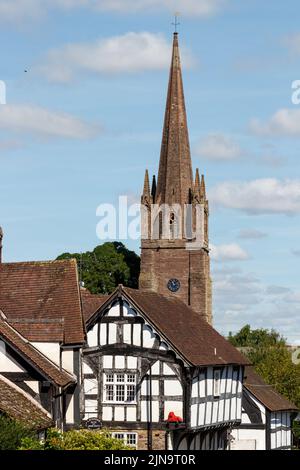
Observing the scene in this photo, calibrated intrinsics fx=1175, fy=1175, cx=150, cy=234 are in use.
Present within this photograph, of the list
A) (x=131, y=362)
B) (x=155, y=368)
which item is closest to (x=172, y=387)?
(x=155, y=368)

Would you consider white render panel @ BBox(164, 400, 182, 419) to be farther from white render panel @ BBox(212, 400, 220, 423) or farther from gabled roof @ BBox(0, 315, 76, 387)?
gabled roof @ BBox(0, 315, 76, 387)

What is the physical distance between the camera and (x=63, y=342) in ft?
129

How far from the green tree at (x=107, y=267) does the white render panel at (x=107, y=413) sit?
5410 cm

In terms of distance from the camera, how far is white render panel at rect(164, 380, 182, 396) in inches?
1818

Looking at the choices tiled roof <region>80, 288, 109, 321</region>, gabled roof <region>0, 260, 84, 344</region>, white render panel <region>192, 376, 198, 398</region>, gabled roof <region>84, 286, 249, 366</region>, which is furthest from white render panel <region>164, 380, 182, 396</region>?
gabled roof <region>0, 260, 84, 344</region>

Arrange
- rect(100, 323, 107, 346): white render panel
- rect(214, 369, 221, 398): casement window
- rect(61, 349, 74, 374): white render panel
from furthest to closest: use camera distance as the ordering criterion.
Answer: rect(214, 369, 221, 398): casement window < rect(100, 323, 107, 346): white render panel < rect(61, 349, 74, 374): white render panel

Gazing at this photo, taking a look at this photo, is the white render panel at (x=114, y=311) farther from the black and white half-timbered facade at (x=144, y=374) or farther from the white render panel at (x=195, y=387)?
the white render panel at (x=195, y=387)

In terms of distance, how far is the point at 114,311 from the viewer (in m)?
46.8

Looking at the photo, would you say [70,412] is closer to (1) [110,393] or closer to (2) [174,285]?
(1) [110,393]

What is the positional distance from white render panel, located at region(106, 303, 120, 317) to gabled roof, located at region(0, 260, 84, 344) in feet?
15.8
